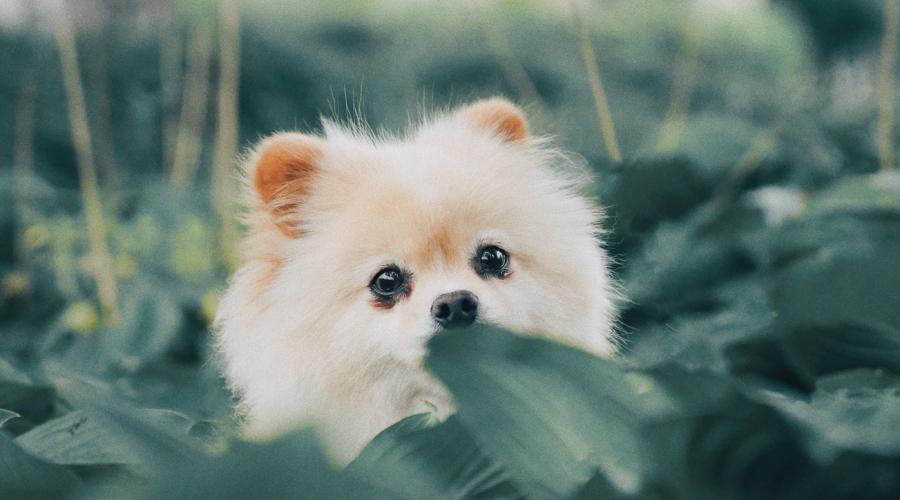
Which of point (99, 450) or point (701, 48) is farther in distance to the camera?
point (701, 48)

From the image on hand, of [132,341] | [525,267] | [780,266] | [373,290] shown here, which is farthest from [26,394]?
[132,341]

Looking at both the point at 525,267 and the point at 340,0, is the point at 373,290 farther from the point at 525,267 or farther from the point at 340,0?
the point at 340,0

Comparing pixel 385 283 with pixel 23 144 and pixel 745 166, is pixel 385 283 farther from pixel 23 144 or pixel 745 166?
pixel 23 144

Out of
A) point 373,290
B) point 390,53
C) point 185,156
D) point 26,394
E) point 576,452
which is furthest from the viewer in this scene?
point 390,53

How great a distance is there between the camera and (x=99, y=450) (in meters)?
0.26

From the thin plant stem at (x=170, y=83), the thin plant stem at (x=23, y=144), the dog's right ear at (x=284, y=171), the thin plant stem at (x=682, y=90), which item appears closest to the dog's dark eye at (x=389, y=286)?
the dog's right ear at (x=284, y=171)

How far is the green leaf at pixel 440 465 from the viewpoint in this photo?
22 centimetres

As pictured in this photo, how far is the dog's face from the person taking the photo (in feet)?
1.94

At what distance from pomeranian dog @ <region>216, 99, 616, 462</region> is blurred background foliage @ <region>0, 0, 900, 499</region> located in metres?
0.06

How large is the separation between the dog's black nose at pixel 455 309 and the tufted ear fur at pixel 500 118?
226mm

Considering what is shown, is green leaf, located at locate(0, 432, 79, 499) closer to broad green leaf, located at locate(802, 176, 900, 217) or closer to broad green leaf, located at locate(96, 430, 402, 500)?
broad green leaf, located at locate(96, 430, 402, 500)

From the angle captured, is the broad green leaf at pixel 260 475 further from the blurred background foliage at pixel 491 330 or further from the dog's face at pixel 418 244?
the dog's face at pixel 418 244

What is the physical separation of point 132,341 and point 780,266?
3.04 feet

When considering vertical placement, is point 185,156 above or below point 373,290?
below
